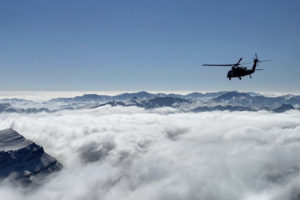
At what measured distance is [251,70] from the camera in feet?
345

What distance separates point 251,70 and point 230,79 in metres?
9.50

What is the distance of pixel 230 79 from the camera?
109312 mm
